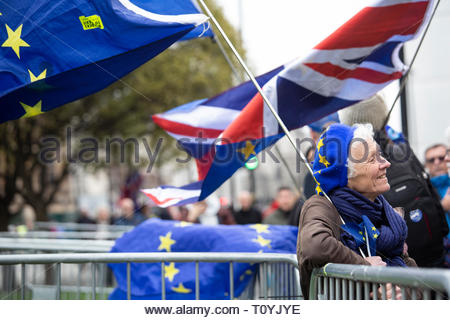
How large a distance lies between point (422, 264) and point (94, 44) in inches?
112

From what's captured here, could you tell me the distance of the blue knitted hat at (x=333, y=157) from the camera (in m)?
3.28

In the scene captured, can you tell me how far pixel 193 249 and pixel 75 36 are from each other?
210 cm

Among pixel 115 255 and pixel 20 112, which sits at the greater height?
pixel 20 112

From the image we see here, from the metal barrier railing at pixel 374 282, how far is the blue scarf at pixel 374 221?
247mm

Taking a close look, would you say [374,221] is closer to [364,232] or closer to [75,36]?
[364,232]

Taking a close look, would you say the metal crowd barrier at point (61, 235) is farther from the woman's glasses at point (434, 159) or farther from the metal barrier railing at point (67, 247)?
the woman's glasses at point (434, 159)

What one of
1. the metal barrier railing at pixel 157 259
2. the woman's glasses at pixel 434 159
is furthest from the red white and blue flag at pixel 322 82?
the woman's glasses at pixel 434 159

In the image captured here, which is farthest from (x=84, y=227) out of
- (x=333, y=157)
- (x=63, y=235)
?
(x=333, y=157)

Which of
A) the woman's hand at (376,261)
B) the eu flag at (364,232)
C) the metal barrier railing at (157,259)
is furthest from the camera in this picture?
the metal barrier railing at (157,259)

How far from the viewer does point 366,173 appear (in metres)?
3.30

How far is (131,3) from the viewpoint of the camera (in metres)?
4.74

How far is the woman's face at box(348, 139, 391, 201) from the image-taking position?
3307mm
